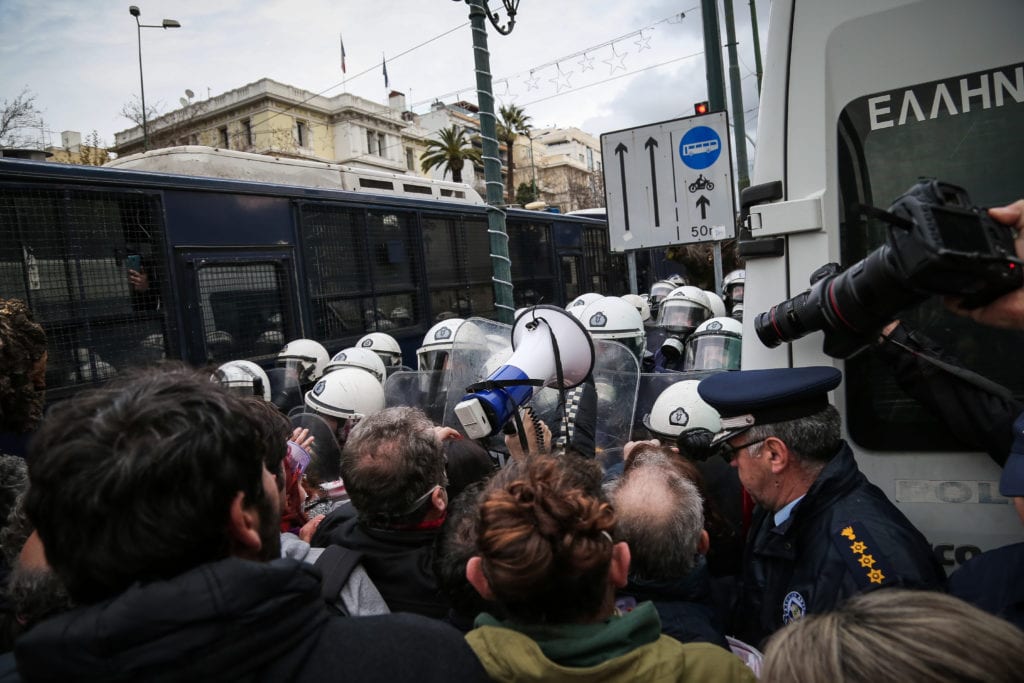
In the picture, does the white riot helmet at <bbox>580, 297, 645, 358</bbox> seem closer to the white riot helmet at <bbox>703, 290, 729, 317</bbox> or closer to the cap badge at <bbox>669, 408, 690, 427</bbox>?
the white riot helmet at <bbox>703, 290, 729, 317</bbox>

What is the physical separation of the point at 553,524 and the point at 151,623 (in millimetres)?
750

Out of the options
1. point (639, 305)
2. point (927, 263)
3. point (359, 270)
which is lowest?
point (639, 305)

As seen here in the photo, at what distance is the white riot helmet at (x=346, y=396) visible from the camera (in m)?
4.43

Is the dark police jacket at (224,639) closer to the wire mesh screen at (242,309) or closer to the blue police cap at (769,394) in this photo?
the blue police cap at (769,394)

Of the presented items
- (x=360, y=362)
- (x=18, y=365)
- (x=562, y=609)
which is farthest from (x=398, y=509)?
(x=360, y=362)

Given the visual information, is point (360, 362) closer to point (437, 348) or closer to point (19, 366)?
point (437, 348)

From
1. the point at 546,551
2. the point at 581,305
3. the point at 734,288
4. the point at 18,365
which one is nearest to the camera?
the point at 546,551

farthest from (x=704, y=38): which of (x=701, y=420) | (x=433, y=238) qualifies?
(x=701, y=420)

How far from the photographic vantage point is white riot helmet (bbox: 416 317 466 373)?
5.24m

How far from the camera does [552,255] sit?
12070 millimetres

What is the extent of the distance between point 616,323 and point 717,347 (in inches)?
32.4

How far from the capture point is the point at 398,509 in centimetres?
210

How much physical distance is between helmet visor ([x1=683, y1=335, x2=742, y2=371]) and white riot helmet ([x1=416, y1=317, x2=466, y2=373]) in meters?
1.95

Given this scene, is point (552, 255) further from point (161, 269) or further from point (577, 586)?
point (577, 586)
